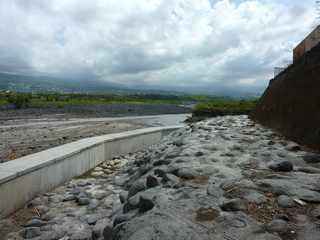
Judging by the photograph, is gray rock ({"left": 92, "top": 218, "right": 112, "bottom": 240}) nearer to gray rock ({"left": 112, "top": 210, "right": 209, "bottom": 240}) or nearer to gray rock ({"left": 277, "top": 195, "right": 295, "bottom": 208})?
gray rock ({"left": 112, "top": 210, "right": 209, "bottom": 240})

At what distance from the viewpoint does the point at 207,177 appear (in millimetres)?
5012

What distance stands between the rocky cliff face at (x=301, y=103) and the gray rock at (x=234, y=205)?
2991 millimetres

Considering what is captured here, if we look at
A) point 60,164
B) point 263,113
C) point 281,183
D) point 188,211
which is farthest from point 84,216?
point 263,113

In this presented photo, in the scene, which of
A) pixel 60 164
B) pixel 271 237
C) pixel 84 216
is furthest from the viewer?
pixel 60 164

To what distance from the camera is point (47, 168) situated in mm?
7508

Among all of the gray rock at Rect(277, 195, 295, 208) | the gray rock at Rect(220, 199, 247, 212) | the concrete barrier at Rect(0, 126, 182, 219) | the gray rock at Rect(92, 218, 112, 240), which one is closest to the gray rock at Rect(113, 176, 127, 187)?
the concrete barrier at Rect(0, 126, 182, 219)

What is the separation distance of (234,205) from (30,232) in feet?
11.7

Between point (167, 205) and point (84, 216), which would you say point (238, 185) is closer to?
point (167, 205)

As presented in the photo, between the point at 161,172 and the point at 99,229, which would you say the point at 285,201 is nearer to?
the point at 161,172

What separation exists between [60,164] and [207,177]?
4447 mm

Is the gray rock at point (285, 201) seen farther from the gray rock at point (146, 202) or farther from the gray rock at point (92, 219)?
the gray rock at point (92, 219)

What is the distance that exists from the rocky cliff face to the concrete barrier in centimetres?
542

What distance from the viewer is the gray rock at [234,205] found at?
3627 mm

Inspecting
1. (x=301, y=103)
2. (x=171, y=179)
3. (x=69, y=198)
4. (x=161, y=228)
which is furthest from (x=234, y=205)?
(x=301, y=103)
